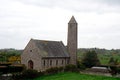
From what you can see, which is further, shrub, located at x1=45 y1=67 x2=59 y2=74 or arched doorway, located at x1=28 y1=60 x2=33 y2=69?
arched doorway, located at x1=28 y1=60 x2=33 y2=69

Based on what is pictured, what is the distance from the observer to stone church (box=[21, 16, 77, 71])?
53438 millimetres

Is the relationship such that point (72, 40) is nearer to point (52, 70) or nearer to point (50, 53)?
point (50, 53)

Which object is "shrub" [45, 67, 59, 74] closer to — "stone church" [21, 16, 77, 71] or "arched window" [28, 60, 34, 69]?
"stone church" [21, 16, 77, 71]

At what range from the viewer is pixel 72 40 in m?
61.4

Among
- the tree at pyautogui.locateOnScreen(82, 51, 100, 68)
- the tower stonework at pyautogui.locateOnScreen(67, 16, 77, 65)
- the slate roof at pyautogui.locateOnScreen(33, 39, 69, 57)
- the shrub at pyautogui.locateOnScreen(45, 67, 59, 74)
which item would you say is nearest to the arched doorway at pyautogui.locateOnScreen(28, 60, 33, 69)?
the slate roof at pyautogui.locateOnScreen(33, 39, 69, 57)

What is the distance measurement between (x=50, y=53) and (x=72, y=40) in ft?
26.3

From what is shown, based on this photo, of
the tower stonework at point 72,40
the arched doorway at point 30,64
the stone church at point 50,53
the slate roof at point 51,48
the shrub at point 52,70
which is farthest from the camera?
the tower stonework at point 72,40

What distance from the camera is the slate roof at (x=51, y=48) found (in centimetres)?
5426

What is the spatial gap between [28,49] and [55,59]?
622 cm

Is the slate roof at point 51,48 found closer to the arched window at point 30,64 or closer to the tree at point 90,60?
the arched window at point 30,64

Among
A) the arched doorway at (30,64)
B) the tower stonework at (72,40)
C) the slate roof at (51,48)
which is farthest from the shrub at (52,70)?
the tower stonework at (72,40)

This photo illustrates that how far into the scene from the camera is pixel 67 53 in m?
61.7

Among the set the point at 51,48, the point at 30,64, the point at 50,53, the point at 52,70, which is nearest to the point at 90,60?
the point at 51,48

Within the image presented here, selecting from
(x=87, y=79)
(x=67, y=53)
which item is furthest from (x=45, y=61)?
(x=87, y=79)
